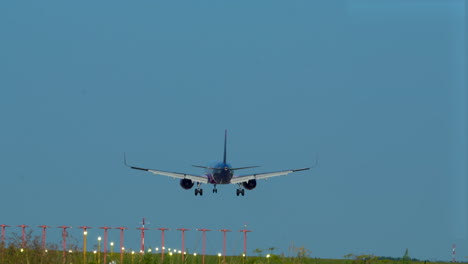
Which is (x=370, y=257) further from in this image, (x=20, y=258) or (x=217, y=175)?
(x=217, y=175)

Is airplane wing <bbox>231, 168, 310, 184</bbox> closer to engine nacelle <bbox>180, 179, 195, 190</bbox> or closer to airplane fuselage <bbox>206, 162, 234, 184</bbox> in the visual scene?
airplane fuselage <bbox>206, 162, 234, 184</bbox>

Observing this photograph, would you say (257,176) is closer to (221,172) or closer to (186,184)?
(221,172)

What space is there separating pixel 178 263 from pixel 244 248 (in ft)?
12.9

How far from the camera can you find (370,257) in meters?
35.5

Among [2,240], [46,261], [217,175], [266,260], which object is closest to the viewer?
[266,260]

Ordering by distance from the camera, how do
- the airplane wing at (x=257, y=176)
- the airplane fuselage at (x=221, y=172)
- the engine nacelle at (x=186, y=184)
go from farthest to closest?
the engine nacelle at (x=186, y=184) < the airplane wing at (x=257, y=176) < the airplane fuselage at (x=221, y=172)

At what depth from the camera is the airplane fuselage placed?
104000 mm

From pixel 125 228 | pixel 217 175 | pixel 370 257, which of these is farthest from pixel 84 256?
pixel 217 175

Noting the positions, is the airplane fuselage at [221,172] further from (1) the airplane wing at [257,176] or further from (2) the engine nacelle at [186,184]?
(2) the engine nacelle at [186,184]

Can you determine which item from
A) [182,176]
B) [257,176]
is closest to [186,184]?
[182,176]

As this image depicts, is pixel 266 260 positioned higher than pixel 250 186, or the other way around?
pixel 250 186

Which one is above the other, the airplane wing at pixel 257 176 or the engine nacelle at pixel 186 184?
the airplane wing at pixel 257 176

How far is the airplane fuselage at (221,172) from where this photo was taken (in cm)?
10400

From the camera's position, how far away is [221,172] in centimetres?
10400
